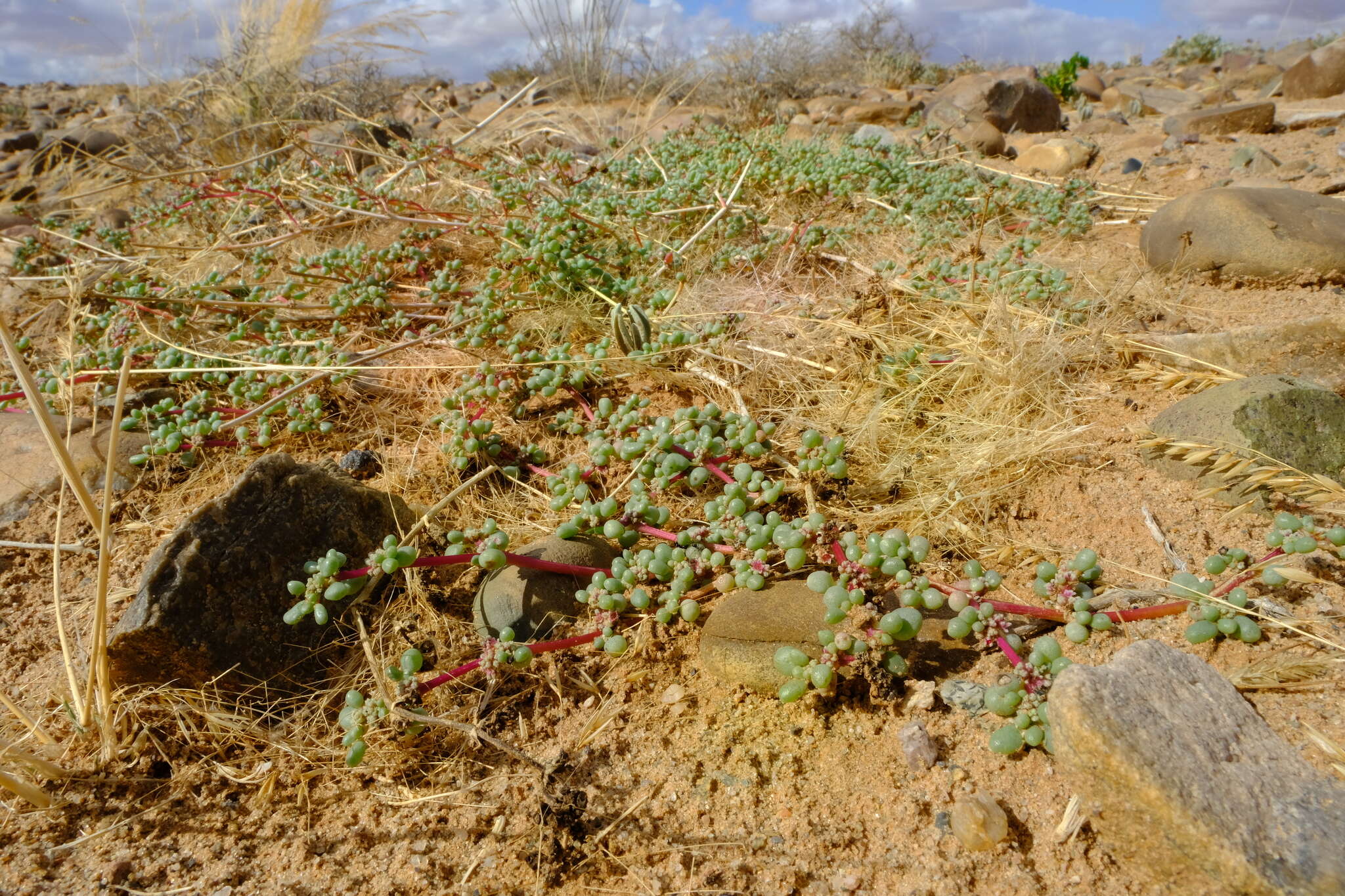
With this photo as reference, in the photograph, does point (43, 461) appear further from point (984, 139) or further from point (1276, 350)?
point (984, 139)

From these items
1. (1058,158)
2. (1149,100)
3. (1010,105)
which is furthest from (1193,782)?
(1149,100)

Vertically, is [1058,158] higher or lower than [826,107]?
lower

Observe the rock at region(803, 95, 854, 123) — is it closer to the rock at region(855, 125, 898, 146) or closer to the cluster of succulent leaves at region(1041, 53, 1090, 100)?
the rock at region(855, 125, 898, 146)

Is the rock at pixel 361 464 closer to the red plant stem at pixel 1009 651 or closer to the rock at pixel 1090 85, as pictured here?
the red plant stem at pixel 1009 651

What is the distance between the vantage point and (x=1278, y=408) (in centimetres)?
198

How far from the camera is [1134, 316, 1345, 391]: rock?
7.61ft

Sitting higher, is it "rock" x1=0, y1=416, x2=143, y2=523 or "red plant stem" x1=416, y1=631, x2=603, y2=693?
"rock" x1=0, y1=416, x2=143, y2=523

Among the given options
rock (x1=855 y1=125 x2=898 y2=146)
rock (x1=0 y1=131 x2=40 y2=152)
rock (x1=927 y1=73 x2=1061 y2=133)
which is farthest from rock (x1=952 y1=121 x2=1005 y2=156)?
rock (x1=0 y1=131 x2=40 y2=152)

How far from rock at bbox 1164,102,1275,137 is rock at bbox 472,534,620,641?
6.14 meters

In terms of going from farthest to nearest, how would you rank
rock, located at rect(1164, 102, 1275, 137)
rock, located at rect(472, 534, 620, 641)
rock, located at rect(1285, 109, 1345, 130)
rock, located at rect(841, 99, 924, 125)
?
rock, located at rect(841, 99, 924, 125) → rock, located at rect(1164, 102, 1275, 137) → rock, located at rect(1285, 109, 1345, 130) → rock, located at rect(472, 534, 620, 641)

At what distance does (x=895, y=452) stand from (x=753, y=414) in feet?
1.52

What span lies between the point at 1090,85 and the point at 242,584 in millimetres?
11531

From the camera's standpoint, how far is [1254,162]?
187 inches

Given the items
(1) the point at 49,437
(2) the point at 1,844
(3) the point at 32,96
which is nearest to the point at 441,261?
(1) the point at 49,437
